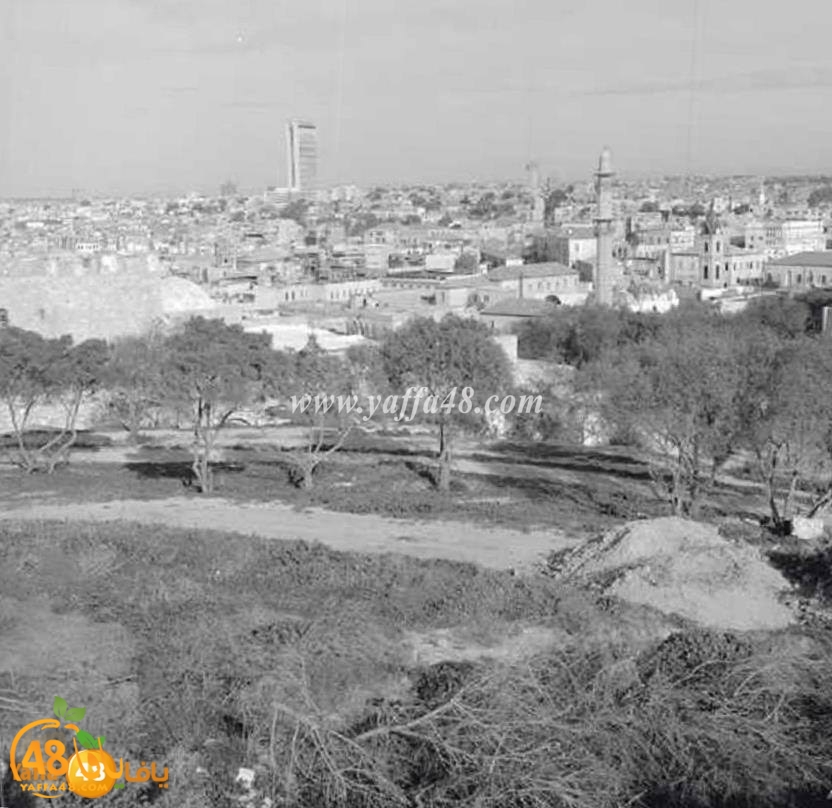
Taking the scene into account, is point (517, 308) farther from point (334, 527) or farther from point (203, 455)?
point (334, 527)

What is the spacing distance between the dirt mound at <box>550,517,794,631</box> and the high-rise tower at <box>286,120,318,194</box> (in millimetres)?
162347

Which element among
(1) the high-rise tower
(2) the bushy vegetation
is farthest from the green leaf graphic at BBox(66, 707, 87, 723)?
(1) the high-rise tower

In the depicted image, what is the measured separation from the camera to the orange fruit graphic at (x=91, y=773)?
6.90 metres

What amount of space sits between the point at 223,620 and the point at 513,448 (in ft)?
38.6

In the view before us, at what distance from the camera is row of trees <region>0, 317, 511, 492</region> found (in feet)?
53.5

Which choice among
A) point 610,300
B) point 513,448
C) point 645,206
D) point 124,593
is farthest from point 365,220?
point 124,593

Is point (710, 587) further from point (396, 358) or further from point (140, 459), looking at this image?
point (140, 459)

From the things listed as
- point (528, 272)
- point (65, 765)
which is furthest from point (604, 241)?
point (65, 765)

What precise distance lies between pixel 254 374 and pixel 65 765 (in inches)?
384

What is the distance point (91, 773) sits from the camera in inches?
276

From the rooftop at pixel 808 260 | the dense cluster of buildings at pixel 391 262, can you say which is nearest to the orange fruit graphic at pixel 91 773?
the dense cluster of buildings at pixel 391 262

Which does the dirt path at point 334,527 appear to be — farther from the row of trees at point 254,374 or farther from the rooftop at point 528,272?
the rooftop at point 528,272

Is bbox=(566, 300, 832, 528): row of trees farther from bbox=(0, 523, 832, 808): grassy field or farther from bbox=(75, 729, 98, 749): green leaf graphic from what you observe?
bbox=(75, 729, 98, 749): green leaf graphic

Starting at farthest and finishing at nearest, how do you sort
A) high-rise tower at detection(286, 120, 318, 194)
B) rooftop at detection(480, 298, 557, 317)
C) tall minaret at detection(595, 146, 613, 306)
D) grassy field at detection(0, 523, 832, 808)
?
high-rise tower at detection(286, 120, 318, 194) < tall minaret at detection(595, 146, 613, 306) < rooftop at detection(480, 298, 557, 317) < grassy field at detection(0, 523, 832, 808)
